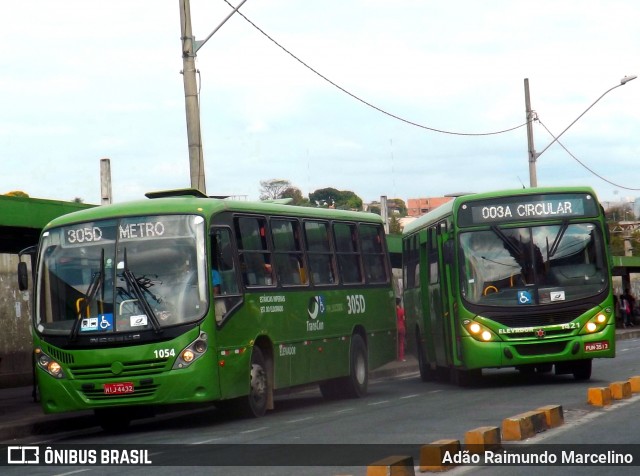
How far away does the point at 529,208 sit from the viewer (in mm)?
20828

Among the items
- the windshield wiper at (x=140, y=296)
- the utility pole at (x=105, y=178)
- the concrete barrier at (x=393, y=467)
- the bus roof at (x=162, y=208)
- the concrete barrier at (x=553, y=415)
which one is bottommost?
the concrete barrier at (x=553, y=415)

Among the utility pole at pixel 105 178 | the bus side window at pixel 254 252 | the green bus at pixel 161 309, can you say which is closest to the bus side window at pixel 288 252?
the green bus at pixel 161 309

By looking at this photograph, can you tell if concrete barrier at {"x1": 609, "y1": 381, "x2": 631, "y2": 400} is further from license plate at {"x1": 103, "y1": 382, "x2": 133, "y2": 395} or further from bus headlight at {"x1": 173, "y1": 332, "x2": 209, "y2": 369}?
license plate at {"x1": 103, "y1": 382, "x2": 133, "y2": 395}

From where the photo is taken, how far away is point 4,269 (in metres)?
29.5

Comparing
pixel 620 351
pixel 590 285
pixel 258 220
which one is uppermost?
pixel 258 220

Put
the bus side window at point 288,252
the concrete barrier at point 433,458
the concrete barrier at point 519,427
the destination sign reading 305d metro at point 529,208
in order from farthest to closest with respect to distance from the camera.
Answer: the destination sign reading 305d metro at point 529,208 → the bus side window at point 288,252 → the concrete barrier at point 519,427 → the concrete barrier at point 433,458

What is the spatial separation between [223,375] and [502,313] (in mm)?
5803

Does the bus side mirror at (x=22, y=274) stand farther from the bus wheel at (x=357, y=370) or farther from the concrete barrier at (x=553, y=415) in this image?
the concrete barrier at (x=553, y=415)

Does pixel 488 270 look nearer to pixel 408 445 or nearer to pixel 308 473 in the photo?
pixel 408 445

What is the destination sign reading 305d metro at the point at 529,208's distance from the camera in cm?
2078

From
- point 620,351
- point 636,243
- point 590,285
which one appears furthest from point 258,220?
point 636,243

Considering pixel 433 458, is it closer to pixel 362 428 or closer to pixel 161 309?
pixel 362 428

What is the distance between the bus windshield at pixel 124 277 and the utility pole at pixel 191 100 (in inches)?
199

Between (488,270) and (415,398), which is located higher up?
(488,270)
